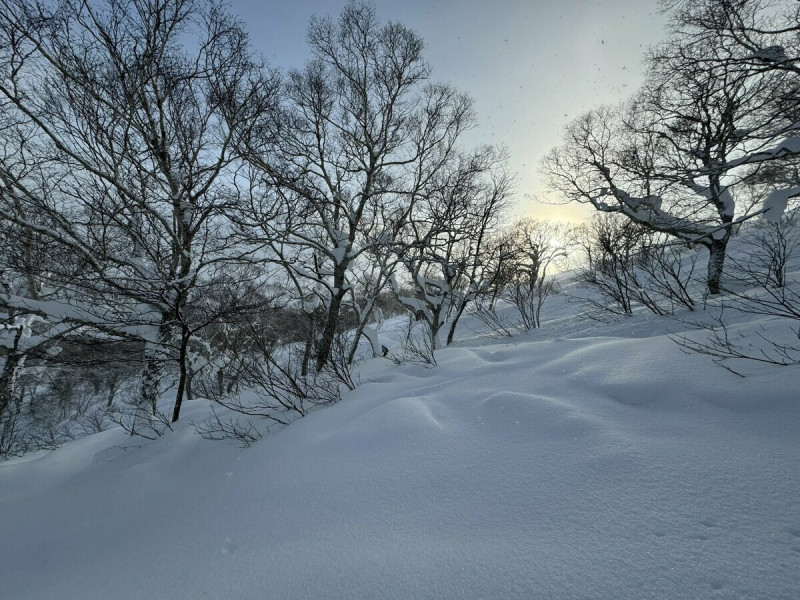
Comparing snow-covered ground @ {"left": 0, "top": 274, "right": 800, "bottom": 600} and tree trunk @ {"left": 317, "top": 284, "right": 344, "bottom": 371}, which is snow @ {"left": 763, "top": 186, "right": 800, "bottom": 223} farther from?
tree trunk @ {"left": 317, "top": 284, "right": 344, "bottom": 371}

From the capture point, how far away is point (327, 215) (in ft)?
29.0

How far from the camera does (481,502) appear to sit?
5.31 feet

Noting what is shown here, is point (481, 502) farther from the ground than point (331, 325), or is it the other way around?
point (331, 325)

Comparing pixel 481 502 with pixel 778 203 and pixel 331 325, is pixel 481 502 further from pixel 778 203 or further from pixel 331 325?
pixel 778 203

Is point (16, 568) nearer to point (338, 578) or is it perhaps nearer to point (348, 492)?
point (348, 492)

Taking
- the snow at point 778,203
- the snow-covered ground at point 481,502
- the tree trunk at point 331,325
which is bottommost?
the snow-covered ground at point 481,502

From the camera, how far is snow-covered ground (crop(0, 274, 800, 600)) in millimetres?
1153

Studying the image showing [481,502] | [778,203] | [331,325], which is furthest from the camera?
[331,325]

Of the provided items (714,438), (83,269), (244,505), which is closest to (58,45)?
(83,269)

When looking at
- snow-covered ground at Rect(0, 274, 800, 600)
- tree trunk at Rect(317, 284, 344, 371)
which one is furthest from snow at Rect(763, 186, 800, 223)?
tree trunk at Rect(317, 284, 344, 371)

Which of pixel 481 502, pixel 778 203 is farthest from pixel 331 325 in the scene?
pixel 778 203

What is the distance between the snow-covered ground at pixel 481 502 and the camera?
3.78 ft

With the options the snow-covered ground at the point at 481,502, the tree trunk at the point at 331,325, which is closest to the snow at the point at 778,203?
the snow-covered ground at the point at 481,502

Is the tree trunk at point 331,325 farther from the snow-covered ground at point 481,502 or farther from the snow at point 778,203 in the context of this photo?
the snow at point 778,203
